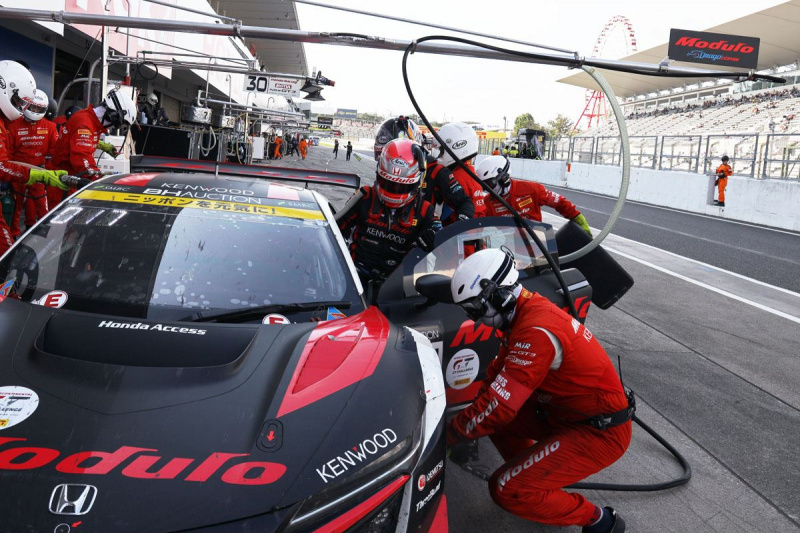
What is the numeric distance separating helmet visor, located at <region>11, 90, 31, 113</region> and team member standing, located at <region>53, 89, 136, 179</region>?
585mm

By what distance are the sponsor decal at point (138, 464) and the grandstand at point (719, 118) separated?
1985 cm

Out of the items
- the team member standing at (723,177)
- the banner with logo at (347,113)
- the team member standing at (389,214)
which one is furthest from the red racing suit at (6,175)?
the banner with logo at (347,113)

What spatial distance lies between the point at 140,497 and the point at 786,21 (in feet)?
173

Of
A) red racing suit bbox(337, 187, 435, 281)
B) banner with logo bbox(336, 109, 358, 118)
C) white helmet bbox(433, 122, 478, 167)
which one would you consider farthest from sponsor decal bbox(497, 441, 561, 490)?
banner with logo bbox(336, 109, 358, 118)

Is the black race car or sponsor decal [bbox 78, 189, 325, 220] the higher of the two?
sponsor decal [bbox 78, 189, 325, 220]

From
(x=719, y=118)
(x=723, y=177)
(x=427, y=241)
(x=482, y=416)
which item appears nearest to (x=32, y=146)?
(x=427, y=241)

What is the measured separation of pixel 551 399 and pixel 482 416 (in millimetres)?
496

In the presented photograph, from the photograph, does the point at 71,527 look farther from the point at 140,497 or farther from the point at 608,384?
the point at 608,384

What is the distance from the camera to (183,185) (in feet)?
11.5

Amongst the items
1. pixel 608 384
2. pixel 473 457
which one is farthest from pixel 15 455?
pixel 608 384

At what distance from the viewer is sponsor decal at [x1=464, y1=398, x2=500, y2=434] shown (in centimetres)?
288

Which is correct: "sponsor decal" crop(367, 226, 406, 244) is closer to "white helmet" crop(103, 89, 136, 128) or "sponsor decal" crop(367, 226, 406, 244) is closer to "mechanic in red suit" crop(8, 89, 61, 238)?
"mechanic in red suit" crop(8, 89, 61, 238)

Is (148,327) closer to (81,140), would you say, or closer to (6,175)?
(6,175)

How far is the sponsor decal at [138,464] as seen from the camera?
1673 millimetres
